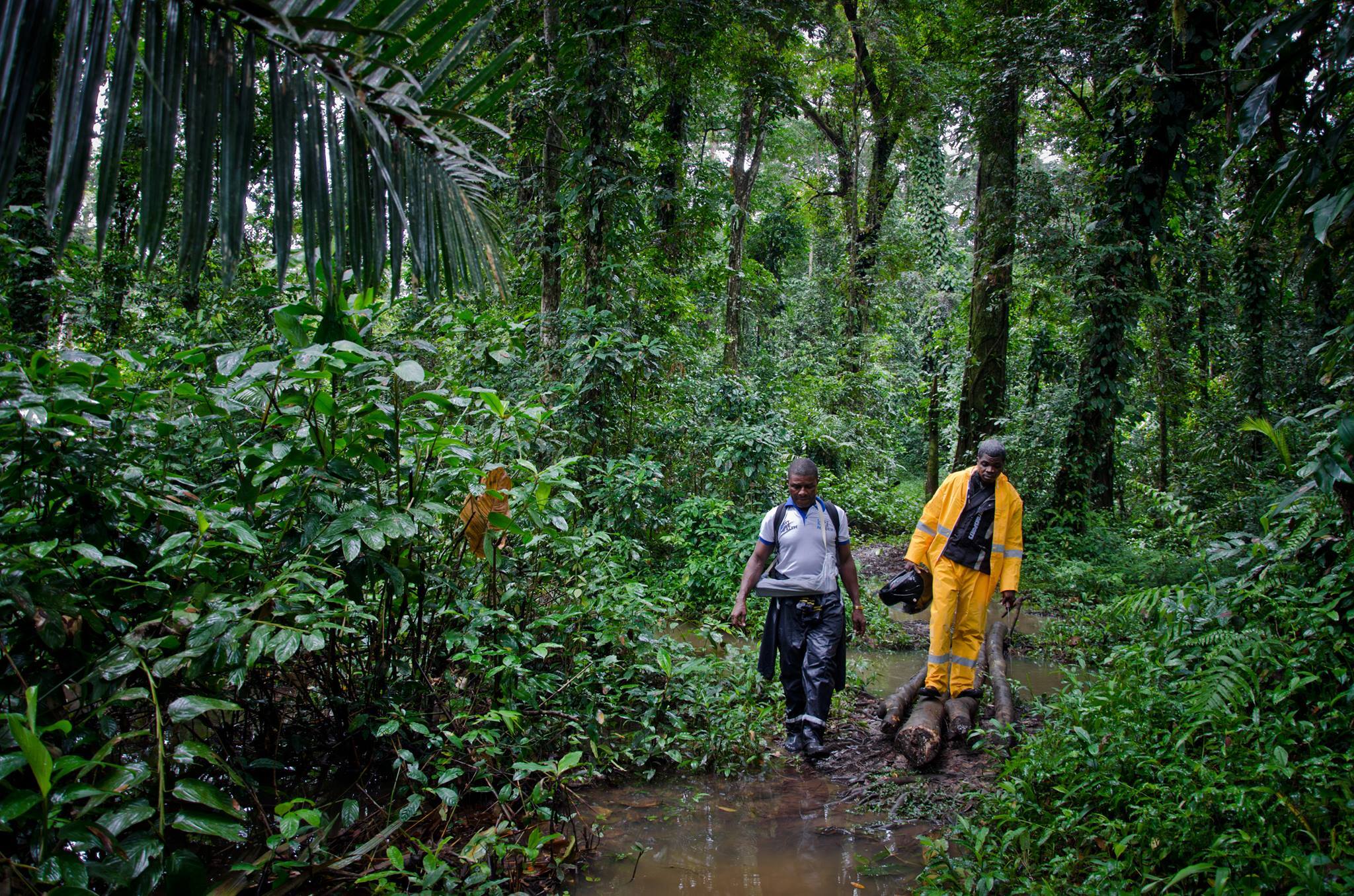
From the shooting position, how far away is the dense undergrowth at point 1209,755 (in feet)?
9.64

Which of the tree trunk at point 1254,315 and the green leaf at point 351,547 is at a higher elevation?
the tree trunk at point 1254,315

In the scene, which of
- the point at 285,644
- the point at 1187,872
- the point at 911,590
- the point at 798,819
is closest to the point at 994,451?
the point at 911,590

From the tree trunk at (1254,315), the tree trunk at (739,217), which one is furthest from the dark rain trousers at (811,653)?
the tree trunk at (739,217)

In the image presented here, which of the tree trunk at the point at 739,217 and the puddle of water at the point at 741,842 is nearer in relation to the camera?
the puddle of water at the point at 741,842

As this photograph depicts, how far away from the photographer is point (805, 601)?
5180mm

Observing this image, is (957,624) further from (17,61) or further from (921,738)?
(17,61)

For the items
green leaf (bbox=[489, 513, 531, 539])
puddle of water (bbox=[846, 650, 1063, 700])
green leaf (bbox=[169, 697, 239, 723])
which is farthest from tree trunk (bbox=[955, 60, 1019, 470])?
green leaf (bbox=[169, 697, 239, 723])

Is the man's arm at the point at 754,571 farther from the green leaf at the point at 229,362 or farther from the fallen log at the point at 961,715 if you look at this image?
the green leaf at the point at 229,362

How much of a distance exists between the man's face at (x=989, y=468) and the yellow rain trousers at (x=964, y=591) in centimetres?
6

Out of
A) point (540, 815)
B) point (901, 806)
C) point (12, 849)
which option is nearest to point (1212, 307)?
point (901, 806)

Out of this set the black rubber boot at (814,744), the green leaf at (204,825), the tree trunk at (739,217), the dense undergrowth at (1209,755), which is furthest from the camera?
Answer: the tree trunk at (739,217)

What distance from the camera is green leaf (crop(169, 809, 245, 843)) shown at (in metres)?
2.15

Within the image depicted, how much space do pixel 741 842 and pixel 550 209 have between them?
781 cm

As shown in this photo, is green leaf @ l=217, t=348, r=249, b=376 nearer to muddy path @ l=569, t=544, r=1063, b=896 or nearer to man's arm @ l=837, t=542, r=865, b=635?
muddy path @ l=569, t=544, r=1063, b=896
